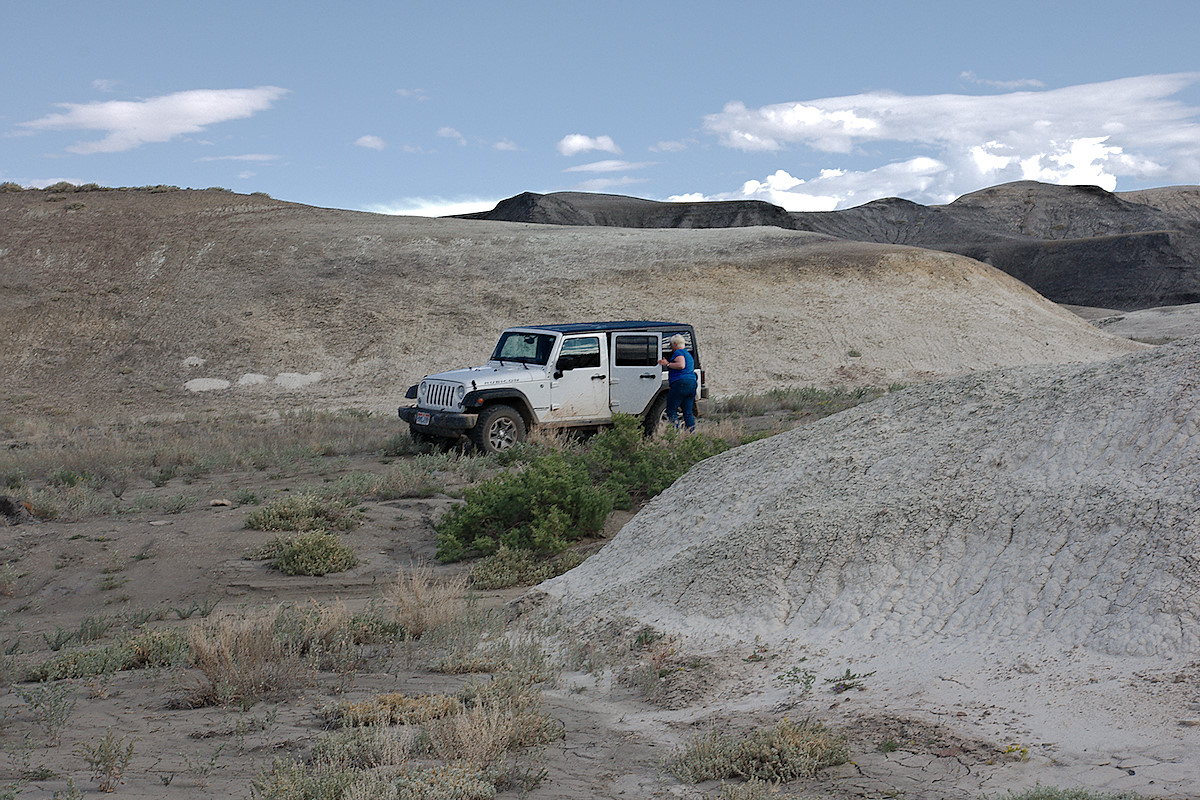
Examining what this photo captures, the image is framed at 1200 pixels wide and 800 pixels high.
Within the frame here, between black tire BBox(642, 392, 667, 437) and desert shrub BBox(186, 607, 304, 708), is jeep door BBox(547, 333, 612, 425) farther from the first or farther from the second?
desert shrub BBox(186, 607, 304, 708)

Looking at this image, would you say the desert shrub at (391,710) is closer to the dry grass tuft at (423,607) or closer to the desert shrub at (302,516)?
the dry grass tuft at (423,607)

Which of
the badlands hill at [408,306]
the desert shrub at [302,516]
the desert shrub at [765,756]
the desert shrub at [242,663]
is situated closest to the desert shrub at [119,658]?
the desert shrub at [242,663]

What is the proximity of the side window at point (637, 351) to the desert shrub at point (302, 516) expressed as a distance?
19.5 ft

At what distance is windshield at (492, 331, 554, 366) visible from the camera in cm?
1535

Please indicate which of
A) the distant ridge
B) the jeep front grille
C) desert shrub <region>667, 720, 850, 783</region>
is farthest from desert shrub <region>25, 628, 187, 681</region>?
the distant ridge

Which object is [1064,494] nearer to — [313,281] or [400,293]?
[400,293]

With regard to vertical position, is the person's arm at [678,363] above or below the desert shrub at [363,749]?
above

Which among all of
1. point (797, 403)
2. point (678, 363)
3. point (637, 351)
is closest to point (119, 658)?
point (678, 363)

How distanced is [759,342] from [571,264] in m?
10.0

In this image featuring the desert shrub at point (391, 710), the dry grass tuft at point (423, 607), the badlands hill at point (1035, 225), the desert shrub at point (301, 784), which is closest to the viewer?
the desert shrub at point (301, 784)

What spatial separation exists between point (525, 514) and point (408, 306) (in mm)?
28669

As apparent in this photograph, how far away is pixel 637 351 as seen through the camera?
15805mm

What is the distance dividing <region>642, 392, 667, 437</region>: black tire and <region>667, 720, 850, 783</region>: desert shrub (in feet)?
38.1

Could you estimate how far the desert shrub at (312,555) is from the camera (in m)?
9.40
